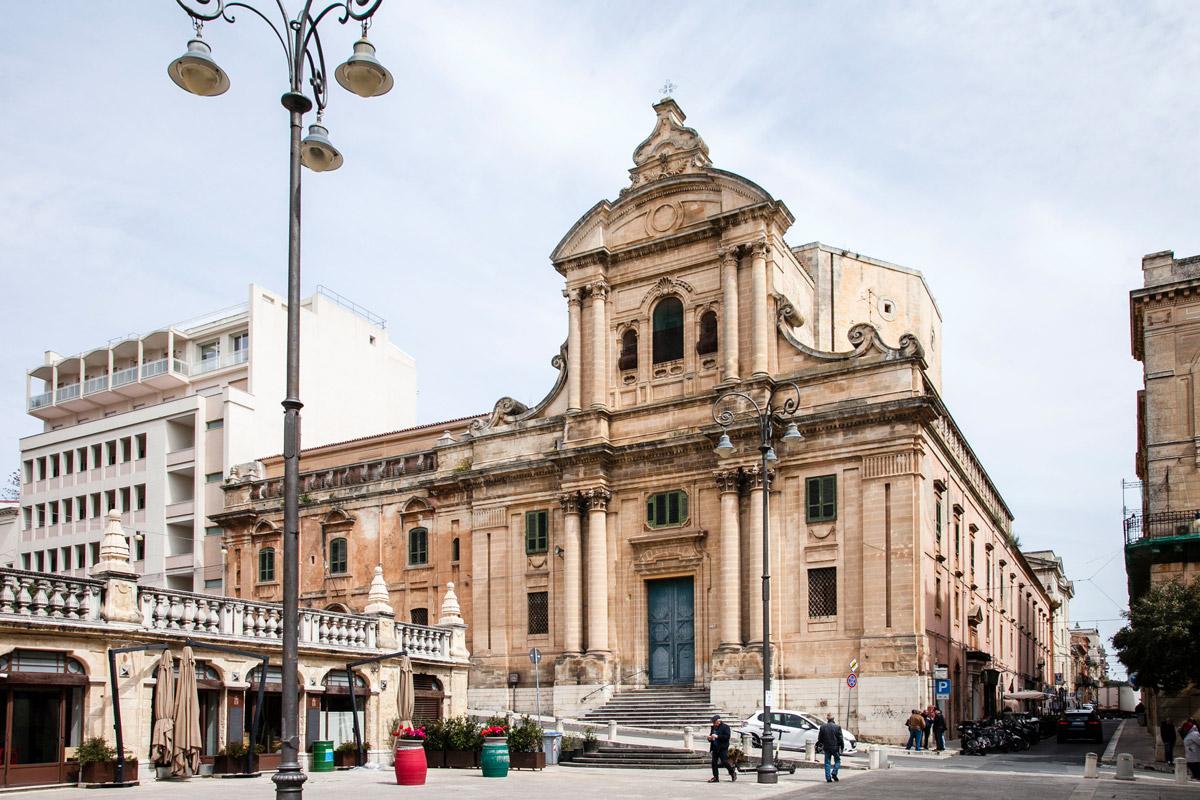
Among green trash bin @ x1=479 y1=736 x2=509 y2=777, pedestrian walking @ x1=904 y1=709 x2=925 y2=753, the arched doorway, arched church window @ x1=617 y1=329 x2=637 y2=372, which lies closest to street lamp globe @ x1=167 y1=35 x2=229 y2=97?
the arched doorway

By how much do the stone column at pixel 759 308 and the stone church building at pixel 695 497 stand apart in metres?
0.08

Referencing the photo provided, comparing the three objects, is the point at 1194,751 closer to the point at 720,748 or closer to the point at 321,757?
the point at 720,748

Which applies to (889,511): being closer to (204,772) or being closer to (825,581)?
(825,581)

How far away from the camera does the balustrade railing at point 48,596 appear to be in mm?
20422

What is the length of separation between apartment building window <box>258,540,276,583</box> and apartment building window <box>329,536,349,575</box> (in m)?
3.38

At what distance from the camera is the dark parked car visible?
47.2 metres

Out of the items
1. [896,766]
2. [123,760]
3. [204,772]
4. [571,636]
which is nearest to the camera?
→ [123,760]

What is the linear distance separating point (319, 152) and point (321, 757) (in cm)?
1705

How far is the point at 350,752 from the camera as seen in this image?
91.3ft

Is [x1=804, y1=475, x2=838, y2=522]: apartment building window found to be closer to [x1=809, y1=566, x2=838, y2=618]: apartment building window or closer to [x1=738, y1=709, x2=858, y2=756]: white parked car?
[x1=809, y1=566, x2=838, y2=618]: apartment building window

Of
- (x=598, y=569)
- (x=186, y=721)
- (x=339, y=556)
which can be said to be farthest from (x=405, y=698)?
(x=339, y=556)

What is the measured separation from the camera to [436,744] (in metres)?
29.4

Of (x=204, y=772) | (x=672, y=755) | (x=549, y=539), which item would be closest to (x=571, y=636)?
(x=549, y=539)

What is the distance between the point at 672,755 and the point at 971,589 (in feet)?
66.4
